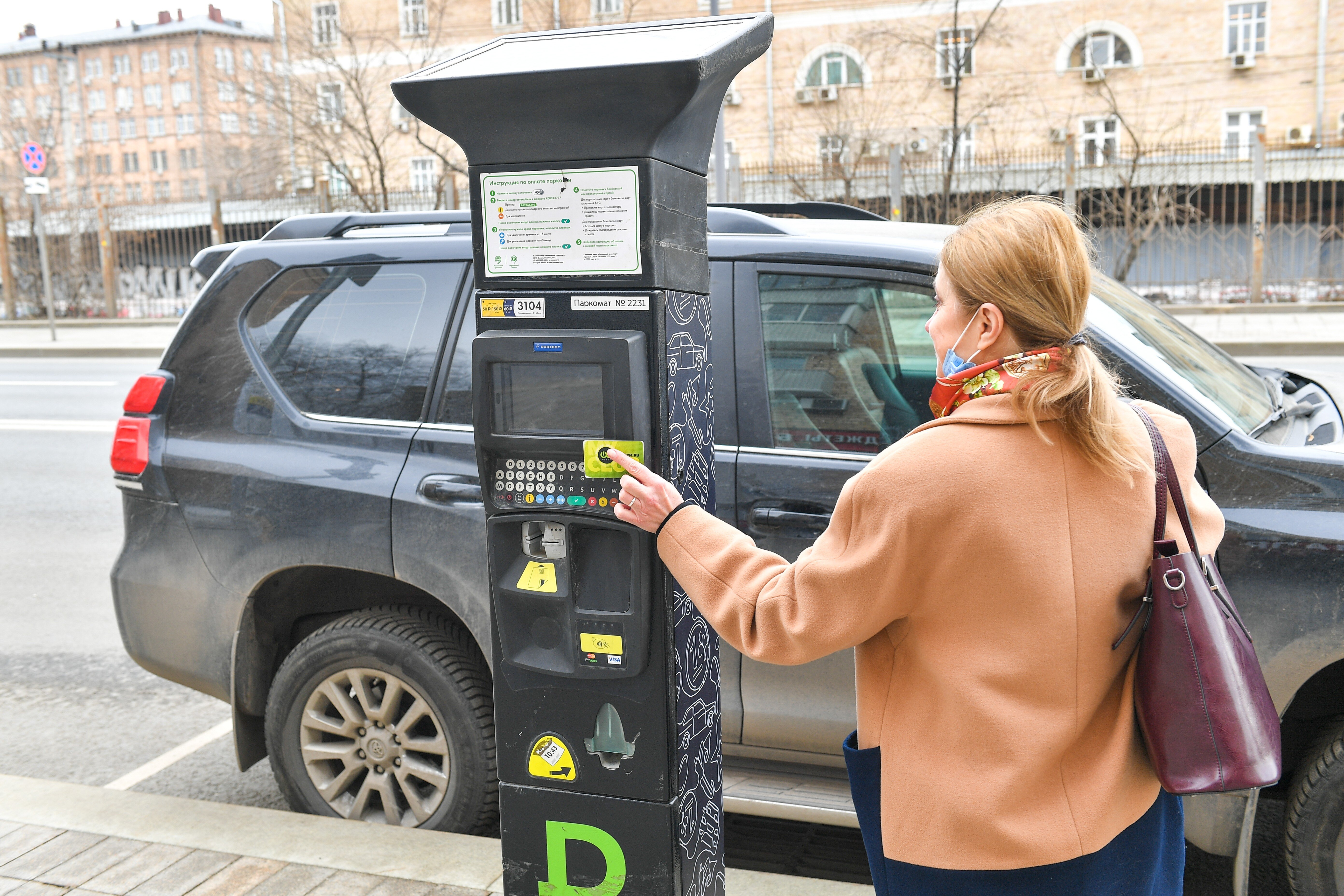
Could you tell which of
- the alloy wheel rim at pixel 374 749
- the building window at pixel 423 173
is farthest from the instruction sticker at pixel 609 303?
the building window at pixel 423 173

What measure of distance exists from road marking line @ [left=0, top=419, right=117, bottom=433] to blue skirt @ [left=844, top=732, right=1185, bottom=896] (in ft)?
34.7

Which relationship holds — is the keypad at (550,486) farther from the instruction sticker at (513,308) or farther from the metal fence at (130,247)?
the metal fence at (130,247)

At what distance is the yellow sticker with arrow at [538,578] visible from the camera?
2.13m

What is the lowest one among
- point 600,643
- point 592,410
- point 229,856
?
point 229,856

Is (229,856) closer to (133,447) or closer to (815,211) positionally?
(133,447)

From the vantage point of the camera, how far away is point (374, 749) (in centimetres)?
326

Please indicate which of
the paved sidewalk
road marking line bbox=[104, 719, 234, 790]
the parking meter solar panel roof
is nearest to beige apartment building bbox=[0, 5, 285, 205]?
road marking line bbox=[104, 719, 234, 790]

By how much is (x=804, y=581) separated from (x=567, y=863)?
3.26 ft

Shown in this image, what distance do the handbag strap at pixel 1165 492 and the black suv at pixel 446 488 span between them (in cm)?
100

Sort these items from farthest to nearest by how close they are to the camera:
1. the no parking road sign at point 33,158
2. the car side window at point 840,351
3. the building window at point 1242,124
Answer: the building window at point 1242,124, the no parking road sign at point 33,158, the car side window at point 840,351

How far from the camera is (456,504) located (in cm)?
309

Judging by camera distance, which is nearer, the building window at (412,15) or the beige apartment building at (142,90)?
the building window at (412,15)

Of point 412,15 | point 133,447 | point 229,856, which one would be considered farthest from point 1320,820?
point 412,15

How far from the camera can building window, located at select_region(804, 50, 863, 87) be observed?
104ft
